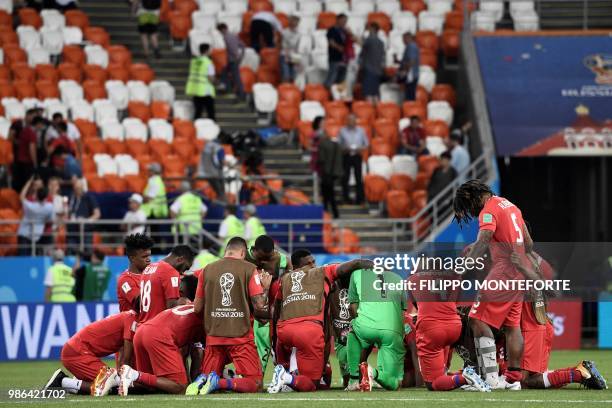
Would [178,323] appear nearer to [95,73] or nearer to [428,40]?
[95,73]

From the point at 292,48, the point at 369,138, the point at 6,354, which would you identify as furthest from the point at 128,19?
the point at 6,354

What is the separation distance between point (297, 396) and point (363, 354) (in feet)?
5.13

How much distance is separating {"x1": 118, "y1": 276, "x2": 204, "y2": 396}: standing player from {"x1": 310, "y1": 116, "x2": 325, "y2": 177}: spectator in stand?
12760mm

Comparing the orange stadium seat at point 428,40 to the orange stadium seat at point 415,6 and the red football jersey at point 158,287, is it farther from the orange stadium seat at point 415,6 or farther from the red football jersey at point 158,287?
the red football jersey at point 158,287

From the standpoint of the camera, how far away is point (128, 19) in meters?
33.1

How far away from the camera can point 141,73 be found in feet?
101

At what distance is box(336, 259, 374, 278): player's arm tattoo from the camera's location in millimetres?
14914

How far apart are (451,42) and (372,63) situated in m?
2.18

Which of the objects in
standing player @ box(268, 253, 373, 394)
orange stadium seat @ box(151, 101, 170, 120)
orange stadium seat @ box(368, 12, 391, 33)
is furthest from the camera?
orange stadium seat @ box(368, 12, 391, 33)

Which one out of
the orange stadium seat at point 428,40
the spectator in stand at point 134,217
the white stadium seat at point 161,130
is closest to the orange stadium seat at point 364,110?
the orange stadium seat at point 428,40

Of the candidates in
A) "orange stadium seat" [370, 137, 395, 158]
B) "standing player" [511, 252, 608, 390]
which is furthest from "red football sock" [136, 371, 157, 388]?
"orange stadium seat" [370, 137, 395, 158]

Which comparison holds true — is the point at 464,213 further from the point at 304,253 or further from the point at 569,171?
the point at 569,171

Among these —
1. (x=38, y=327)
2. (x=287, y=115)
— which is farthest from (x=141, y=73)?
(x=38, y=327)

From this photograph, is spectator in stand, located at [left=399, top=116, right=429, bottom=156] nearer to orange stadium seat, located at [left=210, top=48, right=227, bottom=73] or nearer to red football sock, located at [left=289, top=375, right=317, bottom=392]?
orange stadium seat, located at [left=210, top=48, right=227, bottom=73]
